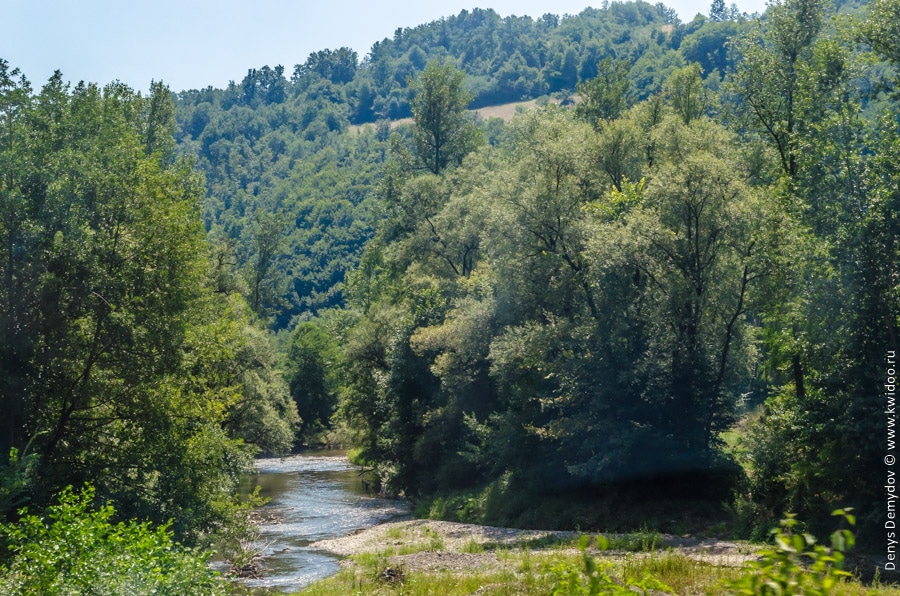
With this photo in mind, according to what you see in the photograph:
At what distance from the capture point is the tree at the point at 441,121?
67938mm

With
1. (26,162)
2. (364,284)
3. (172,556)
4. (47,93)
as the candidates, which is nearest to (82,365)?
(26,162)

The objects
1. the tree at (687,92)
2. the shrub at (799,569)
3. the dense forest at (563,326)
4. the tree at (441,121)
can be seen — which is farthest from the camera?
the tree at (441,121)

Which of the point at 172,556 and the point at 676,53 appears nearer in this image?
the point at 172,556

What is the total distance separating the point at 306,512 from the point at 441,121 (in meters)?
38.1

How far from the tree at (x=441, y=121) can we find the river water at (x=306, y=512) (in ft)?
89.0

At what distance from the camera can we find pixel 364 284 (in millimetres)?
79500

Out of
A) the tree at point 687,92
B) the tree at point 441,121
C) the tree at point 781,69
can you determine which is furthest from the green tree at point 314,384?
the tree at point 781,69

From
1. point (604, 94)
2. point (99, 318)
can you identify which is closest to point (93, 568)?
point (99, 318)

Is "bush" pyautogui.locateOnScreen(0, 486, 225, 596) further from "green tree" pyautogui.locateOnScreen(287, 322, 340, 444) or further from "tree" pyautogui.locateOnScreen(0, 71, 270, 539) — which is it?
"green tree" pyautogui.locateOnScreen(287, 322, 340, 444)

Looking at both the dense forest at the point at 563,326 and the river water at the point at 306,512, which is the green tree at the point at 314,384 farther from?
the dense forest at the point at 563,326

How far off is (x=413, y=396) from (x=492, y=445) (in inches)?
440

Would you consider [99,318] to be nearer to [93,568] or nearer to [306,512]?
[93,568]

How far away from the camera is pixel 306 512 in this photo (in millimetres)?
41375

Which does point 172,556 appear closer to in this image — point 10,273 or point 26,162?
point 10,273
